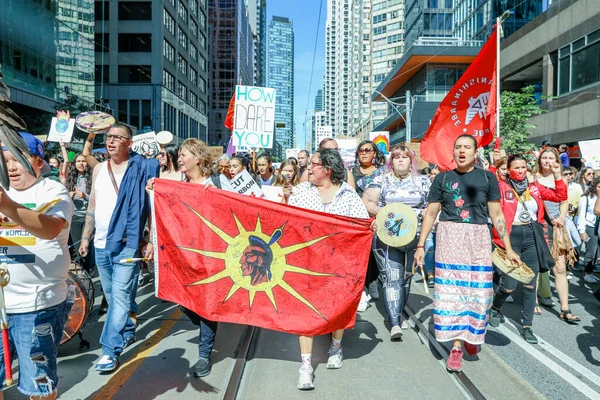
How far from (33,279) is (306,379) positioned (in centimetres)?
212

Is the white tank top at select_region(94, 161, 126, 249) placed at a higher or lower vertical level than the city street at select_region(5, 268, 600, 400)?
higher

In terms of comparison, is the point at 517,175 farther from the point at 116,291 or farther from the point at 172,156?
the point at 116,291

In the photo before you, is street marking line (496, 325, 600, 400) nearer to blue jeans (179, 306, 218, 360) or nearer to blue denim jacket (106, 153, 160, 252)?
blue jeans (179, 306, 218, 360)

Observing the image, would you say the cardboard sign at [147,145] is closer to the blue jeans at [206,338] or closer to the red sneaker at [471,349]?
the blue jeans at [206,338]

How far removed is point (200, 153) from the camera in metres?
4.39

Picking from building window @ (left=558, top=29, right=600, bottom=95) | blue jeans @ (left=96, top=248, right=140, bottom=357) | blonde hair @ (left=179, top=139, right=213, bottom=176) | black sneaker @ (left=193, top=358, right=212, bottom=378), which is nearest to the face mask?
blonde hair @ (left=179, top=139, right=213, bottom=176)

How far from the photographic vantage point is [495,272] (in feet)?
19.4

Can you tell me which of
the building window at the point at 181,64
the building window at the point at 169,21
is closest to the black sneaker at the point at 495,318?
the building window at the point at 169,21

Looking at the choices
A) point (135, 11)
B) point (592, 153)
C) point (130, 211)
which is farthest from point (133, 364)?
point (135, 11)

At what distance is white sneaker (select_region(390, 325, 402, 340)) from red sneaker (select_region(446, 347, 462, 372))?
777 millimetres

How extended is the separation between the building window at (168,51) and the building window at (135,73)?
269cm

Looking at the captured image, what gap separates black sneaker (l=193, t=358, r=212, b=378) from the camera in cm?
401

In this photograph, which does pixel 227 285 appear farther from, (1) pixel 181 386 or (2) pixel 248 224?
(1) pixel 181 386

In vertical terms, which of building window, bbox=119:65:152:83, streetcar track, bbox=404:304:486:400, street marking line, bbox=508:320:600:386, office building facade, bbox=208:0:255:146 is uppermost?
office building facade, bbox=208:0:255:146
